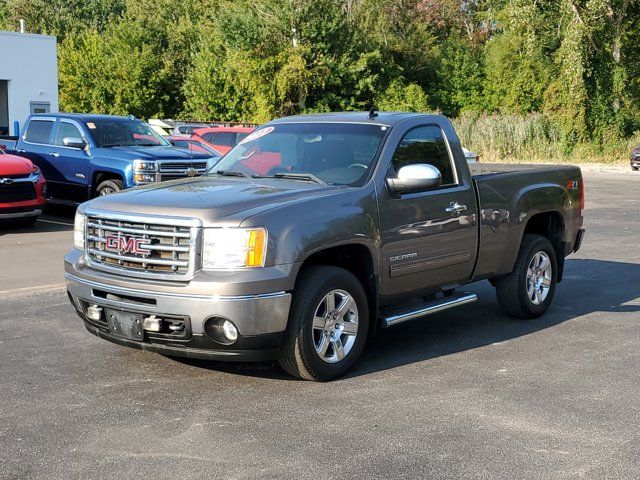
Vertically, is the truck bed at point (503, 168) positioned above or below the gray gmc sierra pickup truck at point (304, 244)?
above

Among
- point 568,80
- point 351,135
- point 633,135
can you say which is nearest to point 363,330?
point 351,135

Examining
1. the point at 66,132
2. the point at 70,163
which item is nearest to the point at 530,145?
the point at 66,132

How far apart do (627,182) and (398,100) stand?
20.5m

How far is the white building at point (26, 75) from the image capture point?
108 ft

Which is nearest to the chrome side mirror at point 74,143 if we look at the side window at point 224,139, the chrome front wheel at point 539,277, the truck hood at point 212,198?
the side window at point 224,139

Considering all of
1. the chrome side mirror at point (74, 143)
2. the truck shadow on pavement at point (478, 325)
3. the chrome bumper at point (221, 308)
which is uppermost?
the chrome side mirror at point (74, 143)

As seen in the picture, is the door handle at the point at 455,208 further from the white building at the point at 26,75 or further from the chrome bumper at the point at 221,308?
the white building at the point at 26,75

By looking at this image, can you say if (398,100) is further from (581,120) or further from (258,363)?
(258,363)

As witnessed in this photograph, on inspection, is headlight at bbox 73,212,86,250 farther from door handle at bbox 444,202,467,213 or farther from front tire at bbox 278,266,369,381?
door handle at bbox 444,202,467,213

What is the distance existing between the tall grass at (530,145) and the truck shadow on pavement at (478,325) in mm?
28193

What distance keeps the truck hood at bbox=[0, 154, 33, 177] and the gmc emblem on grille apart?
853 centimetres

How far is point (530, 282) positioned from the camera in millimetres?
8062

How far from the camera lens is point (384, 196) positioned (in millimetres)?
6387

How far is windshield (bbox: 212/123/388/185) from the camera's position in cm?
656
